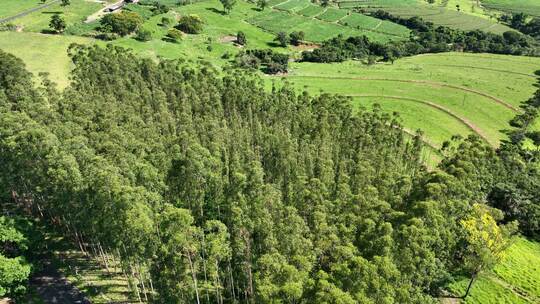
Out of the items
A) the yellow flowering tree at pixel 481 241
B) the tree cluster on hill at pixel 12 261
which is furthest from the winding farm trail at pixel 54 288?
the yellow flowering tree at pixel 481 241

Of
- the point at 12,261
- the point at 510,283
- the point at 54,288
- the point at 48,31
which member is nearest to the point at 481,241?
the point at 510,283

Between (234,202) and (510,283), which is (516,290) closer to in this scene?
(510,283)

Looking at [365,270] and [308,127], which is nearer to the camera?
[365,270]

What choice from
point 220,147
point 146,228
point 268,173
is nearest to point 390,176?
point 268,173

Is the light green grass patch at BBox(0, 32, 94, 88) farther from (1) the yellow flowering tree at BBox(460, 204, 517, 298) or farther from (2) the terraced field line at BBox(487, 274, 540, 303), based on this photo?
(2) the terraced field line at BBox(487, 274, 540, 303)

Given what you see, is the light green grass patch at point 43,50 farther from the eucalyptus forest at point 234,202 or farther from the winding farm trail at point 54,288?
the winding farm trail at point 54,288

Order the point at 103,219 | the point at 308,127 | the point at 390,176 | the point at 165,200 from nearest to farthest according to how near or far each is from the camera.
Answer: the point at 103,219 → the point at 165,200 → the point at 390,176 → the point at 308,127

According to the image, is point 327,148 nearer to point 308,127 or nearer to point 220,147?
point 308,127
